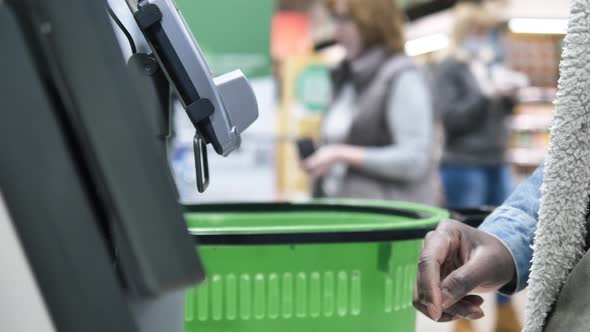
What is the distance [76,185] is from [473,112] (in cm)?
308

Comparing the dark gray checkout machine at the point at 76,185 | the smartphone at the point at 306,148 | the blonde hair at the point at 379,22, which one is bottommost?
the smartphone at the point at 306,148

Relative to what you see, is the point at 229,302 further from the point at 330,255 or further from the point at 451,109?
the point at 451,109

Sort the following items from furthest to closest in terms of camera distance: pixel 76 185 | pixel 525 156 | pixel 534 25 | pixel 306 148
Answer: pixel 534 25 → pixel 525 156 → pixel 306 148 → pixel 76 185

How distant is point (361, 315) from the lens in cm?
89

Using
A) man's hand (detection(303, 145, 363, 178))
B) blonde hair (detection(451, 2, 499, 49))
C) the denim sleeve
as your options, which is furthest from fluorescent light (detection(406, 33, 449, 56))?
the denim sleeve

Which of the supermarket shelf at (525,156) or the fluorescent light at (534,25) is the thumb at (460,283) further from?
the fluorescent light at (534,25)

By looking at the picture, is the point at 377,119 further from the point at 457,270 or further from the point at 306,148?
the point at 457,270

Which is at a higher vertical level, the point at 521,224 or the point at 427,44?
the point at 521,224

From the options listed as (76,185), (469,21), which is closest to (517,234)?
(76,185)

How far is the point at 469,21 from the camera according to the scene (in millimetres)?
3324

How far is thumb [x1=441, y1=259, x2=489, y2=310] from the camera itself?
0.65m

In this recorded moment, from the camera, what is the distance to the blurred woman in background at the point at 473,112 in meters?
3.27

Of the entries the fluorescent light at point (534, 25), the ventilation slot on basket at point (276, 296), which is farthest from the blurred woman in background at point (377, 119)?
the fluorescent light at point (534, 25)

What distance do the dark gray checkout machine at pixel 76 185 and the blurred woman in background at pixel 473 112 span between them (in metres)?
2.98
